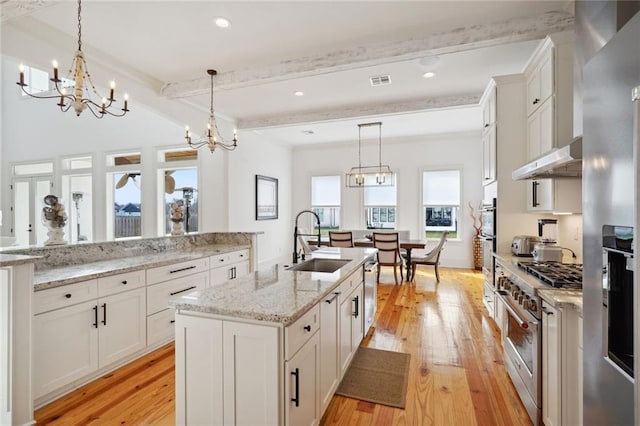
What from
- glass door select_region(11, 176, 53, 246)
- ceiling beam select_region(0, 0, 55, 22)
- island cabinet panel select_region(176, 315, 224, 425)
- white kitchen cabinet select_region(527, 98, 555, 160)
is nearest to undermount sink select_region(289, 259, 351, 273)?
island cabinet panel select_region(176, 315, 224, 425)

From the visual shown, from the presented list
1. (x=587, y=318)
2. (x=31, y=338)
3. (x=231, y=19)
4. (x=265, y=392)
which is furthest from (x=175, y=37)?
(x=587, y=318)

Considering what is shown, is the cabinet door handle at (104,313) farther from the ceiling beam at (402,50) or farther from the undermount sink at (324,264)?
the ceiling beam at (402,50)

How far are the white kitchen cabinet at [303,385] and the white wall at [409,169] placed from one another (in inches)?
233

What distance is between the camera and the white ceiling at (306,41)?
258 cm

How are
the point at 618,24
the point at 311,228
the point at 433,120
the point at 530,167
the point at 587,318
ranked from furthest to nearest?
1. the point at 311,228
2. the point at 433,120
3. the point at 530,167
4. the point at 618,24
5. the point at 587,318

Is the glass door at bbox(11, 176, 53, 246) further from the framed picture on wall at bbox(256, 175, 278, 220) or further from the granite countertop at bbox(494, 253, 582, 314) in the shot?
the granite countertop at bbox(494, 253, 582, 314)

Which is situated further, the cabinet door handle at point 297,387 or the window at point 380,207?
the window at point 380,207

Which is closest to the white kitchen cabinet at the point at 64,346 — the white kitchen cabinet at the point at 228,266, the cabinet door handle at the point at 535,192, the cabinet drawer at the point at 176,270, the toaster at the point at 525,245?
the cabinet drawer at the point at 176,270

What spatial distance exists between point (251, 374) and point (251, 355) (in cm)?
9

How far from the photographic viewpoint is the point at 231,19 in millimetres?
2734

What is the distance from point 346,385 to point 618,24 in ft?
8.60

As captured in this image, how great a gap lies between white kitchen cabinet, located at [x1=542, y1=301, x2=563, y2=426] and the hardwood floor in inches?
13.4

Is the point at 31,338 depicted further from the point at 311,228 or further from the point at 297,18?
the point at 311,228

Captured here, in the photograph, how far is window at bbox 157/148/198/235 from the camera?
5512 millimetres
